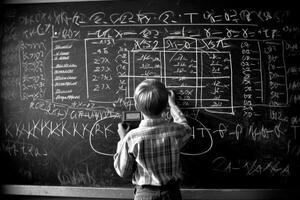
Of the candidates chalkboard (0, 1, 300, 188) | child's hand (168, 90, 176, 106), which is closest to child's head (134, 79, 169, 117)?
child's hand (168, 90, 176, 106)

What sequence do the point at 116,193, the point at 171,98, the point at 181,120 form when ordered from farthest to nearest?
the point at 116,193
the point at 171,98
the point at 181,120

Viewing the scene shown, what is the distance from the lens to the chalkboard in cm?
240

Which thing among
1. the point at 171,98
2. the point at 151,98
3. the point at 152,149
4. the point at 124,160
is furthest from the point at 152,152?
the point at 171,98

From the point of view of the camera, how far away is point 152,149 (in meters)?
1.91

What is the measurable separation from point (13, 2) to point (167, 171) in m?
1.86

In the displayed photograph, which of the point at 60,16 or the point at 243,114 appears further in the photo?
the point at 60,16

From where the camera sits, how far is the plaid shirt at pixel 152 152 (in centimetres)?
191

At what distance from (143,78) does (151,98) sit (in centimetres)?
62

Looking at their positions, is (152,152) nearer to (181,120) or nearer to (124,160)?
(124,160)

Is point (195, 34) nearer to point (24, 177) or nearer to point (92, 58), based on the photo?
point (92, 58)

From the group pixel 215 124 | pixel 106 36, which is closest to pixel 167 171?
pixel 215 124

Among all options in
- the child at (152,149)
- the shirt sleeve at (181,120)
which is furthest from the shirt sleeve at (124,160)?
the shirt sleeve at (181,120)

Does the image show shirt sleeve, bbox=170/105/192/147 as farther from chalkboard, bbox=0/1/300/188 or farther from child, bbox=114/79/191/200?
chalkboard, bbox=0/1/300/188

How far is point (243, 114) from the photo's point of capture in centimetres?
241
